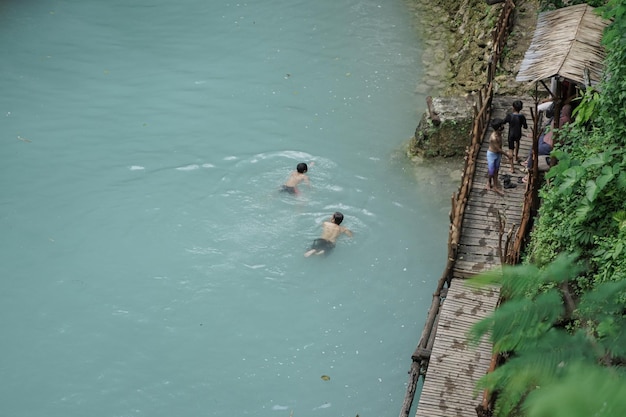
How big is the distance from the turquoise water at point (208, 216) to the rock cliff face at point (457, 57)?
587 millimetres

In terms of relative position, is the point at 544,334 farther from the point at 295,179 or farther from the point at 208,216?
the point at 208,216

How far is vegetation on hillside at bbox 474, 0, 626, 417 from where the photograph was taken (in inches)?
108

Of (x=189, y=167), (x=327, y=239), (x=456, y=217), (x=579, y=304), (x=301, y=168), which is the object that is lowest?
(x=327, y=239)

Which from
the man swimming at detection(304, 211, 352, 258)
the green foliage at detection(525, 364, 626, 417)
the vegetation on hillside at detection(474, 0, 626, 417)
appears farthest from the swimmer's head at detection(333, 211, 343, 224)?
the green foliage at detection(525, 364, 626, 417)

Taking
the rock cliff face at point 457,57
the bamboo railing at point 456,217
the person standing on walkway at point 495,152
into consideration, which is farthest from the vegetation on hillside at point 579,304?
the rock cliff face at point 457,57

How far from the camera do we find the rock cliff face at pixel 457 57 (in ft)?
44.6

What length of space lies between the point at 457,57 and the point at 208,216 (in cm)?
675

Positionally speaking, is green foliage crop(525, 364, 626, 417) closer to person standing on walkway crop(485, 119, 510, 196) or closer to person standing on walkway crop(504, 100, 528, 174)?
person standing on walkway crop(485, 119, 510, 196)

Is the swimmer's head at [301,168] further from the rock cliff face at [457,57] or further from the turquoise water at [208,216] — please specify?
the rock cliff face at [457,57]

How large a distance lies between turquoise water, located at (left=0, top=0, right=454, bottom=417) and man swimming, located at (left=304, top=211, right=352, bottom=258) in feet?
0.56

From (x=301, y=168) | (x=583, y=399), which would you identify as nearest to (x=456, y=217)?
(x=301, y=168)

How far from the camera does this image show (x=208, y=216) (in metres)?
12.8

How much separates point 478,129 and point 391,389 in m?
4.12

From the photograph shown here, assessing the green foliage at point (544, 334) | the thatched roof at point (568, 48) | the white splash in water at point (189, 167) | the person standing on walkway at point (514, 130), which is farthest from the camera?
the white splash in water at point (189, 167)
